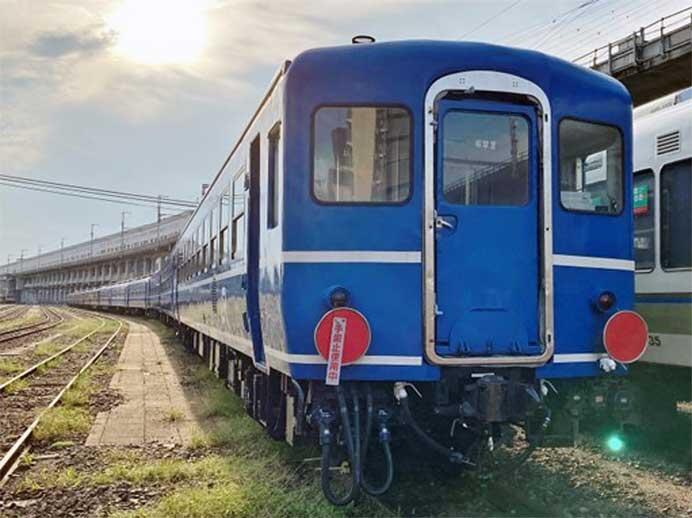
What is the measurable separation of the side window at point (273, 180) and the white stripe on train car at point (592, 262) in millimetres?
1960

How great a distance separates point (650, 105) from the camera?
8.64 m

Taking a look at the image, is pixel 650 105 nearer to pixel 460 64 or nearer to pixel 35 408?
pixel 460 64

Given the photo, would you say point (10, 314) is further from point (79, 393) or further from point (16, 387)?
point (79, 393)

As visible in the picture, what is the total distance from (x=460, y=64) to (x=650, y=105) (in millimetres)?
4549

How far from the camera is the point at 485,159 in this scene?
505 cm

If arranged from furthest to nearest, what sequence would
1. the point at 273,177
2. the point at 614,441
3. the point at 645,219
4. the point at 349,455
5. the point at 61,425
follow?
the point at 61,425 < the point at 645,219 < the point at 273,177 < the point at 614,441 < the point at 349,455

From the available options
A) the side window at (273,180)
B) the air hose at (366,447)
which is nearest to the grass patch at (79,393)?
the side window at (273,180)

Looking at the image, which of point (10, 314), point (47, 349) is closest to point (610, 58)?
point (47, 349)

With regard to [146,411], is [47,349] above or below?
above

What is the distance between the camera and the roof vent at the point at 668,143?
7.46 metres

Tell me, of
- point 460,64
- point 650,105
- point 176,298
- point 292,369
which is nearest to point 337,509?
point 292,369

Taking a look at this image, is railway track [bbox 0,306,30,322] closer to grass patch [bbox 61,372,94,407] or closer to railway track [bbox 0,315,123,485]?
railway track [bbox 0,315,123,485]

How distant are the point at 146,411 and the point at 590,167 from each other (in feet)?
21.1

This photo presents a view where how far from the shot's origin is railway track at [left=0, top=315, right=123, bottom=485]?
7191mm
